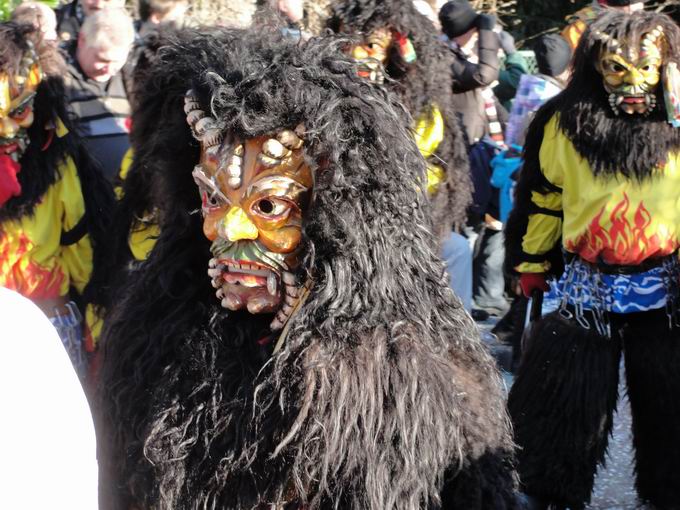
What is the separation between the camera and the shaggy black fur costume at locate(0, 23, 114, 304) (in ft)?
11.6

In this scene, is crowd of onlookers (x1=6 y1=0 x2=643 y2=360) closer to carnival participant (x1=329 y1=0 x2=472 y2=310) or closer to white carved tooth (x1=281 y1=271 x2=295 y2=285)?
carnival participant (x1=329 y1=0 x2=472 y2=310)

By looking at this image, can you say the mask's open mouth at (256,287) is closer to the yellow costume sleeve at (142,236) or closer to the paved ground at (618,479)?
the yellow costume sleeve at (142,236)

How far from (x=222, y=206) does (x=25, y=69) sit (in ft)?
5.09

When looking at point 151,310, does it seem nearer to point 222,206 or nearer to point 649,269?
point 222,206

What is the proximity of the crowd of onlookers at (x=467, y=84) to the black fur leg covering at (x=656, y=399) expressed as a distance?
0.76 metres

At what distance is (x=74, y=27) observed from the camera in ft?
17.2

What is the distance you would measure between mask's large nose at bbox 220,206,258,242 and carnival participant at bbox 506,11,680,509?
1.85m

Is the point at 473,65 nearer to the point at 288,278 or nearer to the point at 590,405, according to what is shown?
the point at 590,405

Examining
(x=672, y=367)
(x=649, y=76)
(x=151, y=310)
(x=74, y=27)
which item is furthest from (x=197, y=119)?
(x=74, y=27)

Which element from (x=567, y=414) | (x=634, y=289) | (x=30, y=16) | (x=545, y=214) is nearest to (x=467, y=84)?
(x=545, y=214)

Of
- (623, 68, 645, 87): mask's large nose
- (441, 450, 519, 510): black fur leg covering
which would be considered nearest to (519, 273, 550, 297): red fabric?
(623, 68, 645, 87): mask's large nose

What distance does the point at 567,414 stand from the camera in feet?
12.7

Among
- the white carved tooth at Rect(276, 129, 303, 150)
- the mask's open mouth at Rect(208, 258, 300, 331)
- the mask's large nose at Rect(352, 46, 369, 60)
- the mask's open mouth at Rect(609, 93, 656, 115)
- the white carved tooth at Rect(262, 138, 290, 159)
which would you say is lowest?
the mask's large nose at Rect(352, 46, 369, 60)

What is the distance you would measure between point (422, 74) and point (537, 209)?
2.93 feet
